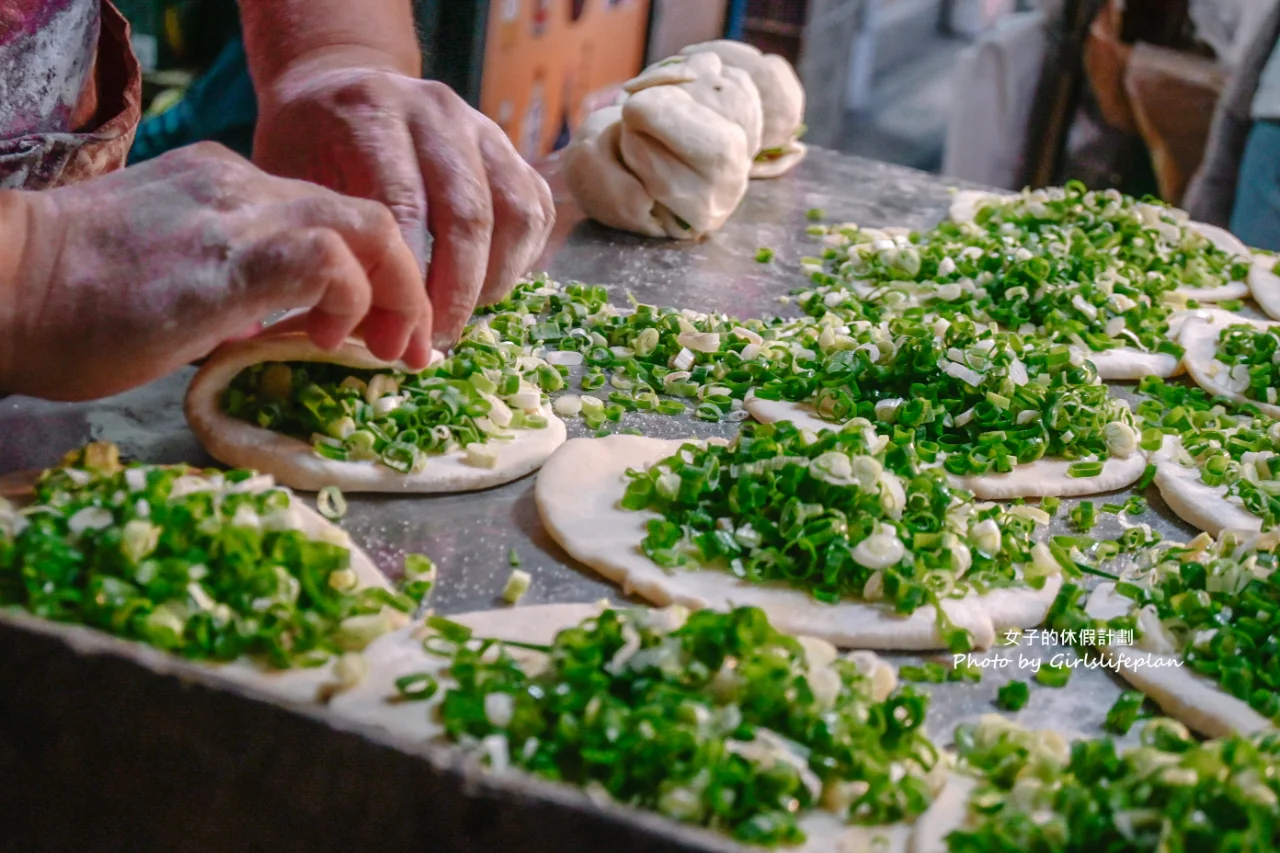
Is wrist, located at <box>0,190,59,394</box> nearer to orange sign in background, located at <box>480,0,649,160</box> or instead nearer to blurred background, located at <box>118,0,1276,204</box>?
blurred background, located at <box>118,0,1276,204</box>

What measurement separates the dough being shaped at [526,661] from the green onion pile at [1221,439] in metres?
1.06

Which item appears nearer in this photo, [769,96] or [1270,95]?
[769,96]

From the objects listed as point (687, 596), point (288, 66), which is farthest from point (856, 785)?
point (288, 66)

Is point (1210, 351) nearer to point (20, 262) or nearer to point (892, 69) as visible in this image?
point (20, 262)

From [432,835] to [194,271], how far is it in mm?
790

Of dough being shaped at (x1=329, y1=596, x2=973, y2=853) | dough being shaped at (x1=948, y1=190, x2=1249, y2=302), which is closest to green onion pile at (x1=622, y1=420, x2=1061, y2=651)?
dough being shaped at (x1=329, y1=596, x2=973, y2=853)

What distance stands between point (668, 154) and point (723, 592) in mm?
1709

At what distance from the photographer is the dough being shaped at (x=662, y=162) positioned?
3125 millimetres

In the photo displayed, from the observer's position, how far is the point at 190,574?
1.42 meters

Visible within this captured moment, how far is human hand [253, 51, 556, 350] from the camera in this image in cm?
195

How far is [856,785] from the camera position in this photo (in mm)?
1330

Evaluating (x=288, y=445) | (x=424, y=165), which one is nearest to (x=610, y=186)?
(x=424, y=165)

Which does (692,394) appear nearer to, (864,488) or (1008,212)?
(864,488)

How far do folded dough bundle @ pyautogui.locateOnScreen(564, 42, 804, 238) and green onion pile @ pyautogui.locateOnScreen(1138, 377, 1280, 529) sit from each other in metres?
1.16
